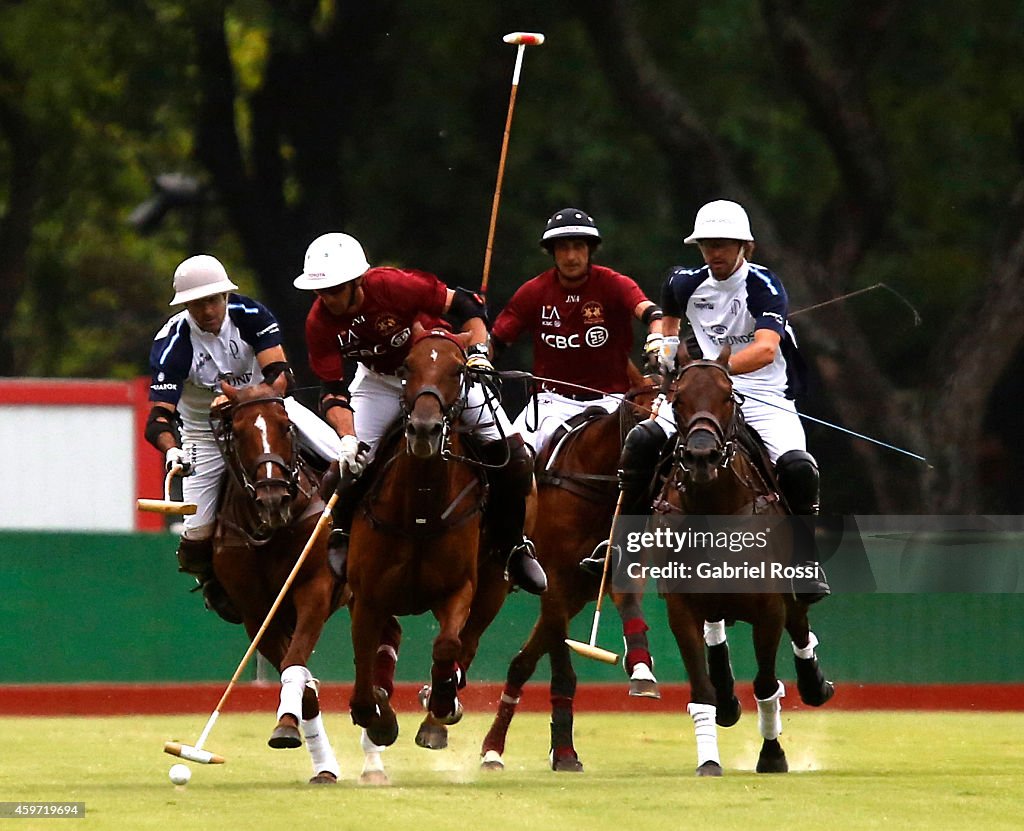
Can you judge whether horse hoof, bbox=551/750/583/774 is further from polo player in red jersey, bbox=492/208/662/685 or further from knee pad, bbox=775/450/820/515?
knee pad, bbox=775/450/820/515

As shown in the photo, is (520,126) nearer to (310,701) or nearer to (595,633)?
(595,633)

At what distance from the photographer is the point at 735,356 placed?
930cm

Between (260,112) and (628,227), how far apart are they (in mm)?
3986

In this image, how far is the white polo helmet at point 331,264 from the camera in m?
8.70

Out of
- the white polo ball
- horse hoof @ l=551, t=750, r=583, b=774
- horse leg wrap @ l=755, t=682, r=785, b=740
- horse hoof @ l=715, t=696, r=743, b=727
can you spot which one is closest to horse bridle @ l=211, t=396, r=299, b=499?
the white polo ball

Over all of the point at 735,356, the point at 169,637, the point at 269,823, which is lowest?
the point at 169,637

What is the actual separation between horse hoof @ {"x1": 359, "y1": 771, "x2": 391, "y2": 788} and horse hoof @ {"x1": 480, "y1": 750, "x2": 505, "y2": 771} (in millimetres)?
864

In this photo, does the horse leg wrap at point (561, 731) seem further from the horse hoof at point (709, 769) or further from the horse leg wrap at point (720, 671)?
the horse hoof at point (709, 769)

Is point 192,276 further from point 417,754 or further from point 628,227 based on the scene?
point 628,227

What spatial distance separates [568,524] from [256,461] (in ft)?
7.15

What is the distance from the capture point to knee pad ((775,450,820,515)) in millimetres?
9414

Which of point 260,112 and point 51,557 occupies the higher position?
point 260,112

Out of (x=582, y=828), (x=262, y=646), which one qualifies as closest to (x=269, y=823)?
(x=582, y=828)

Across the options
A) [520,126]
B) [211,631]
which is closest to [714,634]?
[211,631]
